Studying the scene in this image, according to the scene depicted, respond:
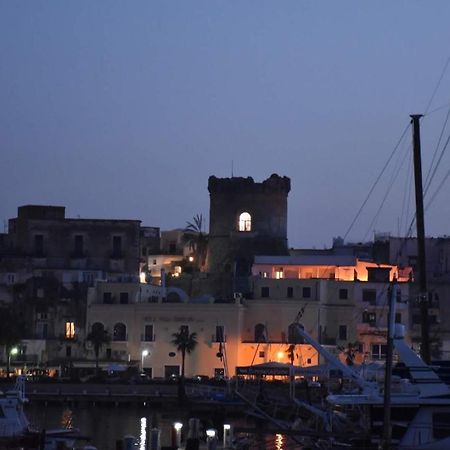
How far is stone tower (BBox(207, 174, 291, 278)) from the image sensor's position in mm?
95625

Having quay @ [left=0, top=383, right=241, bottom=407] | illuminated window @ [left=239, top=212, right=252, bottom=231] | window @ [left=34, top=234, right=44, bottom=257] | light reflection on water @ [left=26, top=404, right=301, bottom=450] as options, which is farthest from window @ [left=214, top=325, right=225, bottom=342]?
illuminated window @ [left=239, top=212, right=252, bottom=231]

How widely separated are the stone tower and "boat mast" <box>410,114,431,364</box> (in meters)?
41.3

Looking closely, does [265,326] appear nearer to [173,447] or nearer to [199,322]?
[199,322]

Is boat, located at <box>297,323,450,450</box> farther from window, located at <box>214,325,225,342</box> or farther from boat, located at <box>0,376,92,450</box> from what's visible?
window, located at <box>214,325,225,342</box>

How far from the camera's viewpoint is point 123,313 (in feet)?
272

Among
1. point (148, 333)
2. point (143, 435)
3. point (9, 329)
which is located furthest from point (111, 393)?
point (143, 435)

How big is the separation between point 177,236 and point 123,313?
21.9m

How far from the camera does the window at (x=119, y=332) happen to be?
271 feet

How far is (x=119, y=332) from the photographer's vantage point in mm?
82750

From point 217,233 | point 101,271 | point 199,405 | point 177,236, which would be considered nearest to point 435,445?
point 199,405

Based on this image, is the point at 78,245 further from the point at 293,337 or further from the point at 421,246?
the point at 421,246

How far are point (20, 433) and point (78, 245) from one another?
1847 inches

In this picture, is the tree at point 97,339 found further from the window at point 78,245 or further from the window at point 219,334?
the window at point 78,245

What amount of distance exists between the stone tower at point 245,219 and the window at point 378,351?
15606mm
